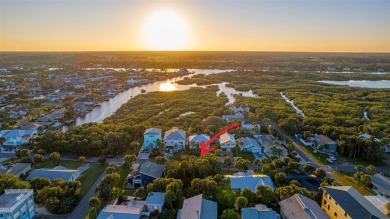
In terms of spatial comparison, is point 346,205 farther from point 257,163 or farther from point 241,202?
point 257,163

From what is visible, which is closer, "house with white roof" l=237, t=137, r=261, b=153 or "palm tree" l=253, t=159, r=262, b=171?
"palm tree" l=253, t=159, r=262, b=171

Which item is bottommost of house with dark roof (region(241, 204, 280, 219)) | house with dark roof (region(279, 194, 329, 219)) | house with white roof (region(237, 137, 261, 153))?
house with white roof (region(237, 137, 261, 153))

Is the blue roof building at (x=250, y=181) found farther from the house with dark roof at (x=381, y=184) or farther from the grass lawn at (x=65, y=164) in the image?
the grass lawn at (x=65, y=164)

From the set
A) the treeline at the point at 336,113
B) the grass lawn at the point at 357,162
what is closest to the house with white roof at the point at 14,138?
the treeline at the point at 336,113

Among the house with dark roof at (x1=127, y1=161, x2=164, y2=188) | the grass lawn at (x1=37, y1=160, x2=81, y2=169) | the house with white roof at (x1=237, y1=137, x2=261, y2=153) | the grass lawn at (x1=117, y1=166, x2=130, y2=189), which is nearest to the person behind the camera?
the house with dark roof at (x1=127, y1=161, x2=164, y2=188)

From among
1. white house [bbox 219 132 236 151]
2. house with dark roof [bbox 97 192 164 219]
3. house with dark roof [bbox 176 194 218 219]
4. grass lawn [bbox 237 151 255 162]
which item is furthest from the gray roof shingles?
grass lawn [bbox 237 151 255 162]

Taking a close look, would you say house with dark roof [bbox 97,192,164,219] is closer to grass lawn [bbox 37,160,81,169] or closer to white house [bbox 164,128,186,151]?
grass lawn [bbox 37,160,81,169]
